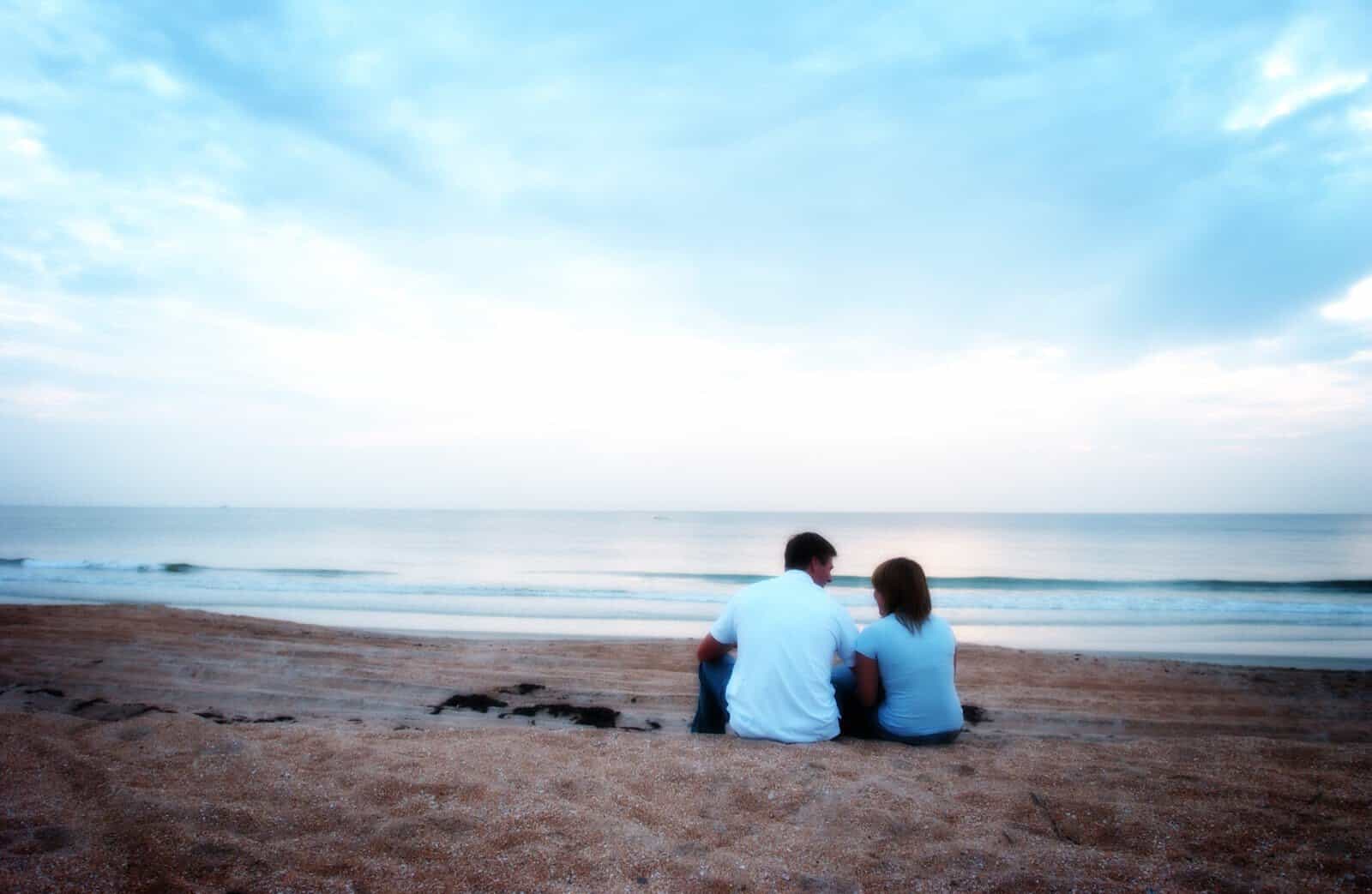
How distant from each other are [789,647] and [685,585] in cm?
2031

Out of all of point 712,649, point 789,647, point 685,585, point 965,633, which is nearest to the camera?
point 789,647

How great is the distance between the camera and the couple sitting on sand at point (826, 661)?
4.74m

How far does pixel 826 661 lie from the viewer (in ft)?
15.8

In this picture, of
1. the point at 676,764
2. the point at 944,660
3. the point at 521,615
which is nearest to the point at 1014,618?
the point at 521,615

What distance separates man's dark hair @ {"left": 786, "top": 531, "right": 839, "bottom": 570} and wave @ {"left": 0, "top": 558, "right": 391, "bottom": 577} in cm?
2430

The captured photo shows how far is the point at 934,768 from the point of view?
453 cm

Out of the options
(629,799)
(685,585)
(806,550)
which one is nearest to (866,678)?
(806,550)

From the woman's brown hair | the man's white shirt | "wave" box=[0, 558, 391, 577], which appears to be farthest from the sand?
"wave" box=[0, 558, 391, 577]

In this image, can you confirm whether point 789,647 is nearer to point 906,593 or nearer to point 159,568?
point 906,593

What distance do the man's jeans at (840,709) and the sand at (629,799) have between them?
9.1 inches

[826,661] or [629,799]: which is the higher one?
[826,661]

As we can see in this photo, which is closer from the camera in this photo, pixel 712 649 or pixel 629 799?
pixel 629 799

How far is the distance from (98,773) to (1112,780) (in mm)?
5835

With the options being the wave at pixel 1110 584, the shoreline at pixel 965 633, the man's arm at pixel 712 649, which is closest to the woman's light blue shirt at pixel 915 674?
the man's arm at pixel 712 649
